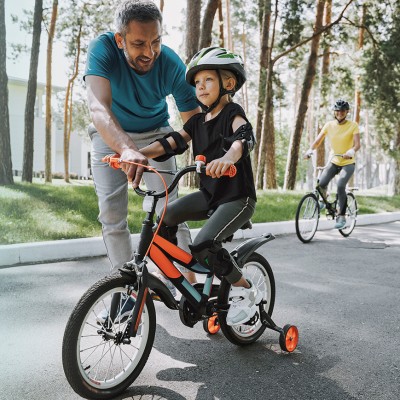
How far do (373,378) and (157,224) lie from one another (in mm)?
1563

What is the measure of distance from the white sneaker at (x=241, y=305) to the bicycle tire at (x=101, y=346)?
1.91 feet

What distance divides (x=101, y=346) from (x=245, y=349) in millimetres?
982

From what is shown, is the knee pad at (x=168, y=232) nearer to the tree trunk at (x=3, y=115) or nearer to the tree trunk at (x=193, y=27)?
the tree trunk at (x=3, y=115)

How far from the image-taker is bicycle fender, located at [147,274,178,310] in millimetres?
2561

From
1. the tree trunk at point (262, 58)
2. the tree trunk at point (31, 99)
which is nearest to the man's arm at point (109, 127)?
the tree trunk at point (31, 99)

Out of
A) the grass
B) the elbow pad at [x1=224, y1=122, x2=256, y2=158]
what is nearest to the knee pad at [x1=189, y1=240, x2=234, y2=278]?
the elbow pad at [x1=224, y1=122, x2=256, y2=158]

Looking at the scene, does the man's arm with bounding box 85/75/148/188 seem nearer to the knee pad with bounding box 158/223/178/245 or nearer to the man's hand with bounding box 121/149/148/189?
the man's hand with bounding box 121/149/148/189

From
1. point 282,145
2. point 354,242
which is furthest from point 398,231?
point 282,145

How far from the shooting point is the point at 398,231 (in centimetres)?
965

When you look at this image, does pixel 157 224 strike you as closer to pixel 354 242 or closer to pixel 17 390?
pixel 17 390

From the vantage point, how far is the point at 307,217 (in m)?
8.02

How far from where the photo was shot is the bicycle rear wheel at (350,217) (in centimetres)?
866

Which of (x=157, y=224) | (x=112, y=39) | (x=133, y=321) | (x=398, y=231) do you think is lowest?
(x=398, y=231)

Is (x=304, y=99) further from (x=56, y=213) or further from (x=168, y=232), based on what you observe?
(x=168, y=232)
